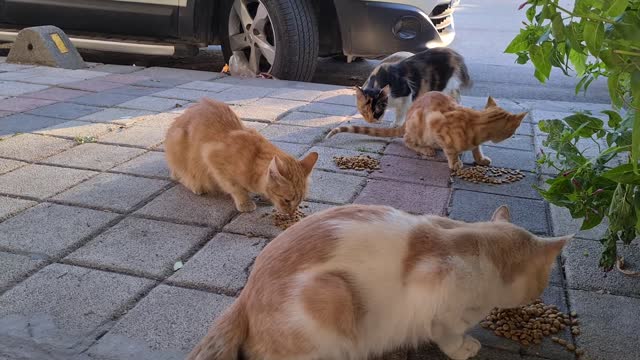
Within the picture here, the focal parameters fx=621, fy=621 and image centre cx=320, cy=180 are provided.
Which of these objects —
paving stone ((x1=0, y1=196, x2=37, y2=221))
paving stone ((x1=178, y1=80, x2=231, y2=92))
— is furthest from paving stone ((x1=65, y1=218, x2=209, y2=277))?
paving stone ((x1=178, y1=80, x2=231, y2=92))

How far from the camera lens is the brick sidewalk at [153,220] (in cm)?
239

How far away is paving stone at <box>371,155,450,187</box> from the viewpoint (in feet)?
13.6

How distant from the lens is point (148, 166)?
4.15 metres

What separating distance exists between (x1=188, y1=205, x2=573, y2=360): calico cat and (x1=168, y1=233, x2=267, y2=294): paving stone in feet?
1.90

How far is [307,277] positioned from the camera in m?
2.05

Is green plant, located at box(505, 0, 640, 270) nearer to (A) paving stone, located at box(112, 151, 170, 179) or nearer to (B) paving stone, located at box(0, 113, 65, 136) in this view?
(A) paving stone, located at box(112, 151, 170, 179)

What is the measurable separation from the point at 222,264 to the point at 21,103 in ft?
11.7

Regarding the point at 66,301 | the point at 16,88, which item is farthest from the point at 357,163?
the point at 16,88

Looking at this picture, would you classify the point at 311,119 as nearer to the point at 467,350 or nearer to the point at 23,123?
the point at 23,123

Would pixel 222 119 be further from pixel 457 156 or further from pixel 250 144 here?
pixel 457 156

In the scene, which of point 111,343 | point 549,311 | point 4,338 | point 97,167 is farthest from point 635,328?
point 97,167

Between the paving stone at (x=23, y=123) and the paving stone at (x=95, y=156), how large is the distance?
0.65 metres

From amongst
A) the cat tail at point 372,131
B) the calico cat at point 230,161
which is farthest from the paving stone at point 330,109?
the calico cat at point 230,161

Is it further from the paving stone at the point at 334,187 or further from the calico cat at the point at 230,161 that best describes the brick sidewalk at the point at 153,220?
the calico cat at the point at 230,161
